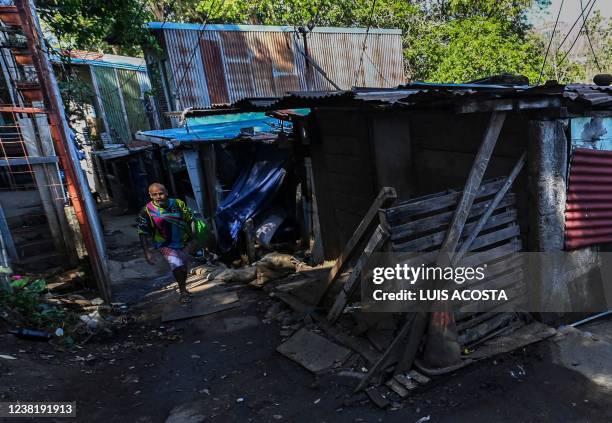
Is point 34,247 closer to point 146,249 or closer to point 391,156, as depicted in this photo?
point 146,249

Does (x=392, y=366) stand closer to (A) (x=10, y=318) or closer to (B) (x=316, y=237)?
(B) (x=316, y=237)

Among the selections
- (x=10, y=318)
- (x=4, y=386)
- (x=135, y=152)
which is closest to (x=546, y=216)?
(x=4, y=386)

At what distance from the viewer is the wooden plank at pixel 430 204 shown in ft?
13.1

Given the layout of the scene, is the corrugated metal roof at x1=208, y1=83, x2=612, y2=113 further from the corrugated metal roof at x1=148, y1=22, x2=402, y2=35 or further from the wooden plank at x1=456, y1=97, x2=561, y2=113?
the corrugated metal roof at x1=148, y1=22, x2=402, y2=35

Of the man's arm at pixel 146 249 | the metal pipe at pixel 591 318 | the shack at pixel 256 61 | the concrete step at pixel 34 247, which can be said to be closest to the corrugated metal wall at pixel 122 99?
the shack at pixel 256 61

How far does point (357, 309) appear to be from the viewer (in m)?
5.07

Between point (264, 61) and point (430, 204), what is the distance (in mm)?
11044

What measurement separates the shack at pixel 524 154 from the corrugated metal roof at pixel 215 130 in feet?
12.7

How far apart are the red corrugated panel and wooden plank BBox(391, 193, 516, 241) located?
668 millimetres

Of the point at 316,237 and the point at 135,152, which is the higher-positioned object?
the point at 135,152

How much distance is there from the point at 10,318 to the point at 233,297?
288 centimetres

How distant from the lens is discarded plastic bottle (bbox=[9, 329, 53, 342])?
4.68m

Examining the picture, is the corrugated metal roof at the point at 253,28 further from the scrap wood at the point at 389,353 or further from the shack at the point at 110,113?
the scrap wood at the point at 389,353

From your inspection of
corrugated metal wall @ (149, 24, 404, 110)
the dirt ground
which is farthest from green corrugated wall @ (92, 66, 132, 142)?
the dirt ground
